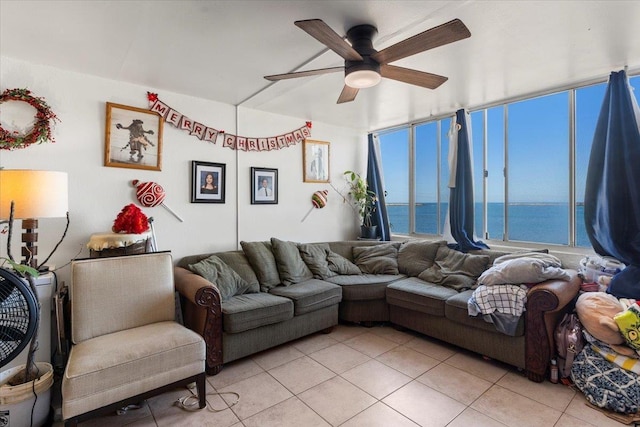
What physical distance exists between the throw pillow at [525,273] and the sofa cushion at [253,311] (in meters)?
1.82

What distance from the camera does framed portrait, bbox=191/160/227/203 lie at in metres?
3.27

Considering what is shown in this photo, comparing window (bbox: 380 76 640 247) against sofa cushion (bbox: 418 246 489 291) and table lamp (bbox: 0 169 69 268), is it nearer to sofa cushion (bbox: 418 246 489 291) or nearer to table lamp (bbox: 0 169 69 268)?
sofa cushion (bbox: 418 246 489 291)

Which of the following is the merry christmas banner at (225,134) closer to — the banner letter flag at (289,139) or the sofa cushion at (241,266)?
the banner letter flag at (289,139)

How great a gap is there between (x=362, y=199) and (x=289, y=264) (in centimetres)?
176

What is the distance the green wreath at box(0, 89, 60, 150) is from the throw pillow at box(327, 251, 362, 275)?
9.63 feet

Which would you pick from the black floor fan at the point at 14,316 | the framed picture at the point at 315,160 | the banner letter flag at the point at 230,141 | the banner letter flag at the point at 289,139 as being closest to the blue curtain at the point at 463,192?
the framed picture at the point at 315,160


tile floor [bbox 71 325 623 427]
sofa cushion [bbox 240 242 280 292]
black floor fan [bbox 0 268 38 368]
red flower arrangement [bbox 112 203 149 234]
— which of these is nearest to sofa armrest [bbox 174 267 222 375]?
tile floor [bbox 71 325 623 427]

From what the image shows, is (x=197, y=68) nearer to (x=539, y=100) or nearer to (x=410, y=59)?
(x=410, y=59)

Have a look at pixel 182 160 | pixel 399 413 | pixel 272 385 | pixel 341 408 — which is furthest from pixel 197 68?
pixel 399 413

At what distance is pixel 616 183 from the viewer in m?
2.61

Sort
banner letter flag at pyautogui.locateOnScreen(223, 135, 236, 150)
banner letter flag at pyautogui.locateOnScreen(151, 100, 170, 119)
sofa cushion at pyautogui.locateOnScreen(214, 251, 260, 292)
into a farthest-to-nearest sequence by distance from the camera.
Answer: banner letter flag at pyautogui.locateOnScreen(223, 135, 236, 150)
sofa cushion at pyautogui.locateOnScreen(214, 251, 260, 292)
banner letter flag at pyautogui.locateOnScreen(151, 100, 170, 119)

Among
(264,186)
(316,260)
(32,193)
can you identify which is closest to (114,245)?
(32,193)

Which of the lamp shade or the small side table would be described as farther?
the small side table

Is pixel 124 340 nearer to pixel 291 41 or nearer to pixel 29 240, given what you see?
pixel 29 240
